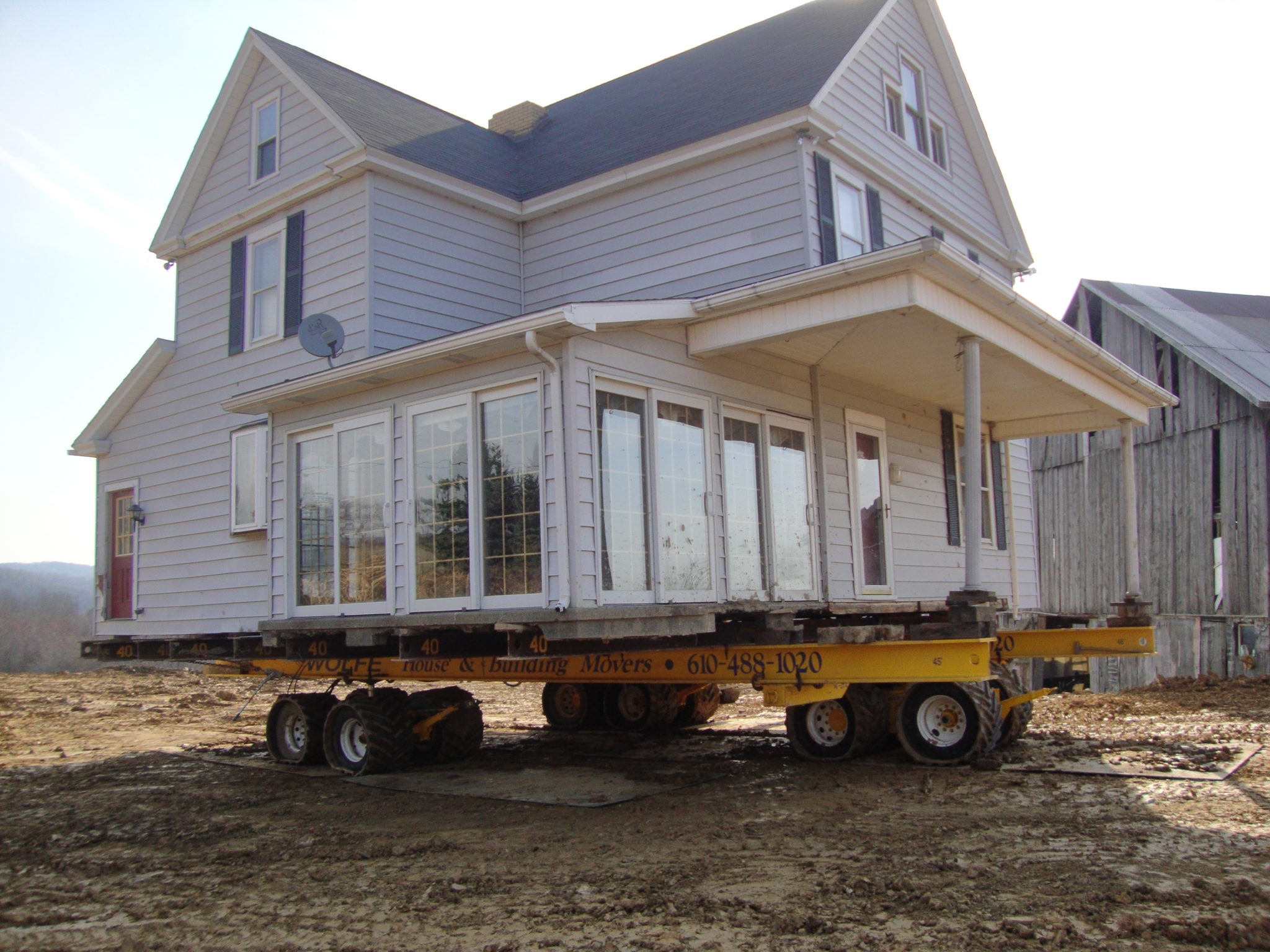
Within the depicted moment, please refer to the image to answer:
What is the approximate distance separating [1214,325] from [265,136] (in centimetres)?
2137

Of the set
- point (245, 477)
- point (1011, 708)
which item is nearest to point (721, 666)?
point (1011, 708)

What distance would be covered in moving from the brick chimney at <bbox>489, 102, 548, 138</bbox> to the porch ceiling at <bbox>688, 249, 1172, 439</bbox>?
909 cm

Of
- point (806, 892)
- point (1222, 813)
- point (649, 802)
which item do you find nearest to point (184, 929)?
point (806, 892)

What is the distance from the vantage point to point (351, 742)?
36.7 feet

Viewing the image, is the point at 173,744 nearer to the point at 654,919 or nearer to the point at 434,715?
the point at 434,715

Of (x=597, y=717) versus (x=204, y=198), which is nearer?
(x=597, y=717)

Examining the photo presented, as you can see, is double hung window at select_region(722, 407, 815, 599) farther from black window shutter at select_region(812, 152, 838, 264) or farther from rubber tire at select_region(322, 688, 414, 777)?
rubber tire at select_region(322, 688, 414, 777)

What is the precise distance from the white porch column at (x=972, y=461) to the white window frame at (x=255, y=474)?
323 inches

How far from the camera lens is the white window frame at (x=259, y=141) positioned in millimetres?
14570

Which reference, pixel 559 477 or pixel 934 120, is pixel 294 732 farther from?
pixel 934 120

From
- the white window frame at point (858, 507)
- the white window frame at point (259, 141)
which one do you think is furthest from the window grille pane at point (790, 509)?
the white window frame at point (259, 141)

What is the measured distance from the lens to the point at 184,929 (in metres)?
5.49

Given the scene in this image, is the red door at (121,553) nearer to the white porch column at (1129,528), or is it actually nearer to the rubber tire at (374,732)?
the rubber tire at (374,732)

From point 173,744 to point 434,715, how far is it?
5243 mm
